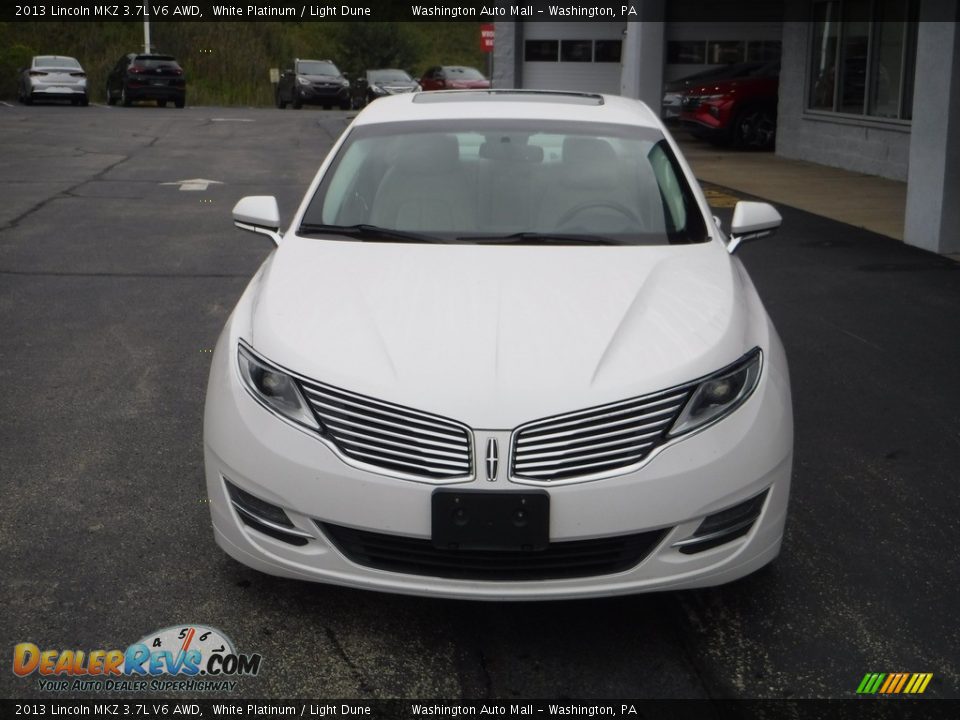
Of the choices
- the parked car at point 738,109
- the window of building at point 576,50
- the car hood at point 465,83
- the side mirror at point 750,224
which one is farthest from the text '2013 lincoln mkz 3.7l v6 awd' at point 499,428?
the car hood at point 465,83

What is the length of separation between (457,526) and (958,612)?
165cm

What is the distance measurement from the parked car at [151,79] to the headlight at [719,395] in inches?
1379

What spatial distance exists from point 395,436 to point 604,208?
1.80 m

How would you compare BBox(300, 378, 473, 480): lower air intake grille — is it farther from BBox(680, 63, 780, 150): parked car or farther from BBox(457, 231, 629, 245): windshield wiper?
BBox(680, 63, 780, 150): parked car

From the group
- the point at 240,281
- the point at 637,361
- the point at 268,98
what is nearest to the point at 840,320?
the point at 240,281

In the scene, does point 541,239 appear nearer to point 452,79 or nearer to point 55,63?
point 452,79

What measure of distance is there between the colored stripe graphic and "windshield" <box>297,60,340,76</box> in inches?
1477

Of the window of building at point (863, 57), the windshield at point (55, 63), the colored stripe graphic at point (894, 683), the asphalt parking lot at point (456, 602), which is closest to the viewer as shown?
the colored stripe graphic at point (894, 683)

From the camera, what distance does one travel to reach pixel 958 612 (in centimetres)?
373

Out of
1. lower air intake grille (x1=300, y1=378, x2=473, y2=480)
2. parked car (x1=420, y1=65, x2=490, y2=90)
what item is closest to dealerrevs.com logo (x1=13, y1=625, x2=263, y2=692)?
lower air intake grille (x1=300, y1=378, x2=473, y2=480)

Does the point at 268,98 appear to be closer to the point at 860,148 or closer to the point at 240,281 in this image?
the point at 860,148

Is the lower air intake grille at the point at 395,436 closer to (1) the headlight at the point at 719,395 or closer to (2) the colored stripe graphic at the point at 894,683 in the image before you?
(1) the headlight at the point at 719,395

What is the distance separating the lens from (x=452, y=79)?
36.0 meters

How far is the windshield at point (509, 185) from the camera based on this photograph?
459 cm
